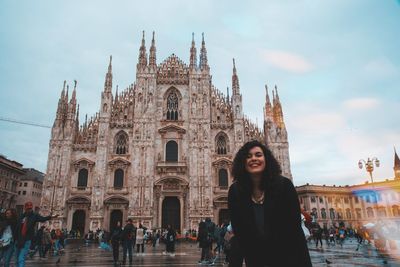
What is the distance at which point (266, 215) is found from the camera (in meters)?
2.36

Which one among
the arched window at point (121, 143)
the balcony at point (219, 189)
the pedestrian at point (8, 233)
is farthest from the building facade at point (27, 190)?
the pedestrian at point (8, 233)

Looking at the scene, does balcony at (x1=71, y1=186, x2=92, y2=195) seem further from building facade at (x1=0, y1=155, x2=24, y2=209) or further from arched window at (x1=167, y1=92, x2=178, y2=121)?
building facade at (x1=0, y1=155, x2=24, y2=209)

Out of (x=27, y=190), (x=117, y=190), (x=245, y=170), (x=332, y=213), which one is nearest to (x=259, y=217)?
(x=245, y=170)

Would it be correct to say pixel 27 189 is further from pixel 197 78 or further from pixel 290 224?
pixel 290 224

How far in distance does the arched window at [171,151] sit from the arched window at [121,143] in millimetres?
4291

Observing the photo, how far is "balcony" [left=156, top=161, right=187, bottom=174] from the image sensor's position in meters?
31.5

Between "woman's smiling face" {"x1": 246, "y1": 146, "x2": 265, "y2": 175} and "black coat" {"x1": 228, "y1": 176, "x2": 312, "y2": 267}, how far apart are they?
0.14 m

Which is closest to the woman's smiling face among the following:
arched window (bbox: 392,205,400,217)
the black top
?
the black top

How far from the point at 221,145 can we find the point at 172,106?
698 centimetres

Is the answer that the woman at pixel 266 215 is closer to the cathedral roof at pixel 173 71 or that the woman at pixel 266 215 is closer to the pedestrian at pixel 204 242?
the pedestrian at pixel 204 242

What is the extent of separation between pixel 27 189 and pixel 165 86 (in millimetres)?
37405

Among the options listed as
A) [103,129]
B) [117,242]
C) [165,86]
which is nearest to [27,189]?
[103,129]

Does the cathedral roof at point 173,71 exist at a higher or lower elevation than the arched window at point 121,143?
higher

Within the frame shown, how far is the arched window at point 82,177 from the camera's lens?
31.2 m
